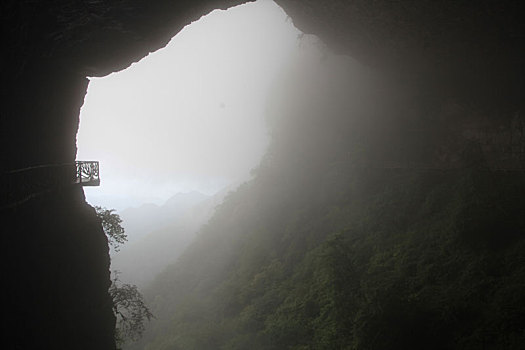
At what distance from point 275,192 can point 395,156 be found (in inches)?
455

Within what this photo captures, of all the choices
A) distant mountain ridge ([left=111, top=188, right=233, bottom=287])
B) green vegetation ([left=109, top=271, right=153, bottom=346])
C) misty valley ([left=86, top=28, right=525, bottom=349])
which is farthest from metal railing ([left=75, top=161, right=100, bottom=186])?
distant mountain ridge ([left=111, top=188, right=233, bottom=287])

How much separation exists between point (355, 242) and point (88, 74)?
49.3ft

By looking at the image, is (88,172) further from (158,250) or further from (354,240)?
(158,250)

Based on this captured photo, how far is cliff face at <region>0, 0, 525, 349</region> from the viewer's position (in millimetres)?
6676

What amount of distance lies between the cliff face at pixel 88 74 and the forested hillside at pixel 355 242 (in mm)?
3009

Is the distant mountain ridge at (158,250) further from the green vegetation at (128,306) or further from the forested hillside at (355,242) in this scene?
the green vegetation at (128,306)

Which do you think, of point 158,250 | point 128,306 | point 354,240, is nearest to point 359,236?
point 354,240

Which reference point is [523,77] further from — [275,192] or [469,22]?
[275,192]

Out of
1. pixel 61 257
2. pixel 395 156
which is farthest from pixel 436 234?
pixel 61 257

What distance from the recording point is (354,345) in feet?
28.6

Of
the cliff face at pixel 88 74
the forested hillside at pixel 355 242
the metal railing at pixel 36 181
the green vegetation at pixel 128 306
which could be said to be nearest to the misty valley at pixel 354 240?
the forested hillside at pixel 355 242

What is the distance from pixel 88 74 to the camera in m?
12.1

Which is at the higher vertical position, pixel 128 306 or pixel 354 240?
pixel 354 240

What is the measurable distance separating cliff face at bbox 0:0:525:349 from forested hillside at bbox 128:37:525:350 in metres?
3.01
